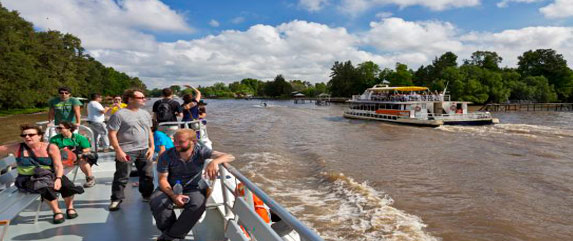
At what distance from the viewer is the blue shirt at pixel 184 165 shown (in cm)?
350

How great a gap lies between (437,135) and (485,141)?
156 inches

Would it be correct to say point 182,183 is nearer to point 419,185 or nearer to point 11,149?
point 11,149

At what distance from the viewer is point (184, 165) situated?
351cm

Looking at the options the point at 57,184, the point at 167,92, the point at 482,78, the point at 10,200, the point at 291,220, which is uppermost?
the point at 482,78

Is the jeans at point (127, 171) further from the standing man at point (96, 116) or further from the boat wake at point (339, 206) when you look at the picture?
the boat wake at point (339, 206)

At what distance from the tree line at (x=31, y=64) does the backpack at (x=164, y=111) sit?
46.7m

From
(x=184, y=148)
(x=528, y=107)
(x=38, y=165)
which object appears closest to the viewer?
(x=184, y=148)

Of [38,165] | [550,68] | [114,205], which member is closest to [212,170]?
[114,205]

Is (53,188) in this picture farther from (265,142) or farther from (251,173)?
(265,142)

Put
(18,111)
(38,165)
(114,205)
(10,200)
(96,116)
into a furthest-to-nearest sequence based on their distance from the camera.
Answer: (18,111) < (96,116) < (114,205) < (38,165) < (10,200)

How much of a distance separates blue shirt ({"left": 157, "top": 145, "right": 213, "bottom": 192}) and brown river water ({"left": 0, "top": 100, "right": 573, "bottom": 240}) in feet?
16.2

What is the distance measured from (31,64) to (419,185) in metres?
55.3

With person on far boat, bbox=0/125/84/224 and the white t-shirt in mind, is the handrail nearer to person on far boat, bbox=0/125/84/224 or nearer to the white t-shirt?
person on far boat, bbox=0/125/84/224

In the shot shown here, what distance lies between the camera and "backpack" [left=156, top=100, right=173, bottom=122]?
6.33 meters
